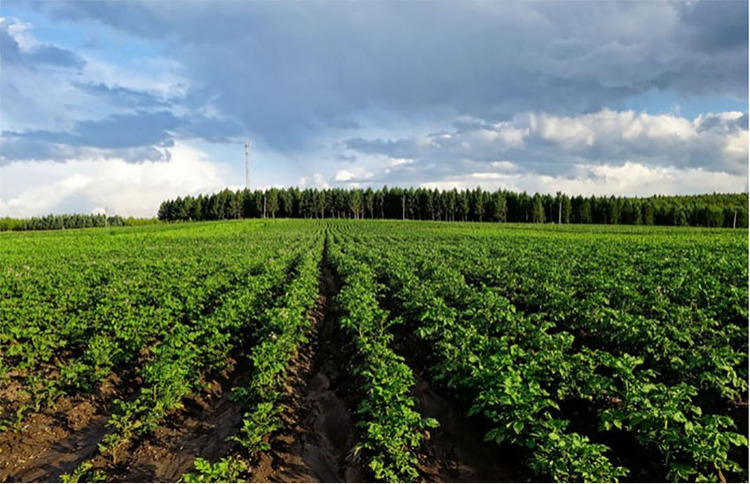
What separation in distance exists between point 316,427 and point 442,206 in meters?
106

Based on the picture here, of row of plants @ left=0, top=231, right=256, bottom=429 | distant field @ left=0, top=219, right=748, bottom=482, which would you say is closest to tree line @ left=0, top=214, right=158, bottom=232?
row of plants @ left=0, top=231, right=256, bottom=429

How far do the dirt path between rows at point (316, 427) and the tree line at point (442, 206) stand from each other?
98.9m

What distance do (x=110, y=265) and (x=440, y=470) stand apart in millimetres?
22415

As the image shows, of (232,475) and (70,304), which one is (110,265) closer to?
(70,304)

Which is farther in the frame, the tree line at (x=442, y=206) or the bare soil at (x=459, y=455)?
the tree line at (x=442, y=206)

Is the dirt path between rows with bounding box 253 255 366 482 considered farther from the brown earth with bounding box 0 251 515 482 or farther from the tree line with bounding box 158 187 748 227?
the tree line with bounding box 158 187 748 227

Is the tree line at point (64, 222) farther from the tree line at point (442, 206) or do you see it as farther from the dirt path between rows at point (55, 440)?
the dirt path between rows at point (55, 440)

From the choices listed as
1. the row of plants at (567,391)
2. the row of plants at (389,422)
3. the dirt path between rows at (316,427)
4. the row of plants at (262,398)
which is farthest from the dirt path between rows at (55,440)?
the row of plants at (567,391)

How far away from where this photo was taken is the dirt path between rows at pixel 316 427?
20.0ft

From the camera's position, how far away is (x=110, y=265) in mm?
23156

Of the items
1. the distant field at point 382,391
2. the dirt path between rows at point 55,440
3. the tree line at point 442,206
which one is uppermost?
the tree line at point 442,206

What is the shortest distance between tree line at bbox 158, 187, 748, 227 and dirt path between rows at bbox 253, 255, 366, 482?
98868 mm

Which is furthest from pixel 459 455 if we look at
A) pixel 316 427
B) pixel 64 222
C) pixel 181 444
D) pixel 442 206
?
pixel 64 222

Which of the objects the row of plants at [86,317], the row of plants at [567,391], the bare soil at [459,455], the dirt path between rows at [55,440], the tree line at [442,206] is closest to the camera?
the row of plants at [567,391]
